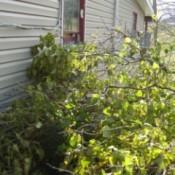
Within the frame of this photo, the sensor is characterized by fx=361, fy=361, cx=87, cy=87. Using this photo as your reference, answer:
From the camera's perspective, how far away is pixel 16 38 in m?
4.56

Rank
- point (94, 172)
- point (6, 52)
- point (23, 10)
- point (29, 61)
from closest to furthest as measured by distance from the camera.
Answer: point (94, 172) < point (6, 52) < point (23, 10) < point (29, 61)

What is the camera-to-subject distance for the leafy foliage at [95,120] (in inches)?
97.5

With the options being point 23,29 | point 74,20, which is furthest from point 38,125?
point 74,20

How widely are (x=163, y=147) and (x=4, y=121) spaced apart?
2.01m

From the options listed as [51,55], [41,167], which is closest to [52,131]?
[41,167]

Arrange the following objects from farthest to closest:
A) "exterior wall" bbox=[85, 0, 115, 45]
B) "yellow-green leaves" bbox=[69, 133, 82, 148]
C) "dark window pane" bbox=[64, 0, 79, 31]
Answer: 1. "exterior wall" bbox=[85, 0, 115, 45]
2. "dark window pane" bbox=[64, 0, 79, 31]
3. "yellow-green leaves" bbox=[69, 133, 82, 148]

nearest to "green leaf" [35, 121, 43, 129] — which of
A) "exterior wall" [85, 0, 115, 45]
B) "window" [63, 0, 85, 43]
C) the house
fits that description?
the house

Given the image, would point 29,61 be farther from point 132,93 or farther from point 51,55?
point 132,93

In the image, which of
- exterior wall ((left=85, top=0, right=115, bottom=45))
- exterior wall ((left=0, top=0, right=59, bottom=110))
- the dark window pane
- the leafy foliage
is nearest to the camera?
the leafy foliage

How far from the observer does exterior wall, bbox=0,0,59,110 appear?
4.27m

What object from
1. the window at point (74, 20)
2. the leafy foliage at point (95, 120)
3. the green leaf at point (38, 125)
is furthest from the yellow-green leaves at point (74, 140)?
the window at point (74, 20)

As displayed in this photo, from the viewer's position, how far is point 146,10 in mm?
18297

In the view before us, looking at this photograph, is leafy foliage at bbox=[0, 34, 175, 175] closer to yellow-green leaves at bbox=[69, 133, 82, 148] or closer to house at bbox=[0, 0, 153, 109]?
yellow-green leaves at bbox=[69, 133, 82, 148]

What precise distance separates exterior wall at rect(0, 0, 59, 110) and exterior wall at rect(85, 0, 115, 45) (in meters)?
1.99
